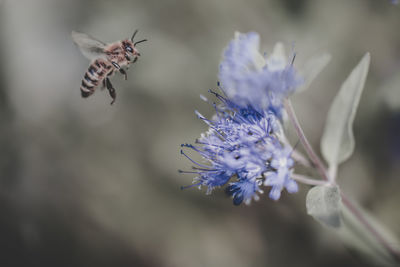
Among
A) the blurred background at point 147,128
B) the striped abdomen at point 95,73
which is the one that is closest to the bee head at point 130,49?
the striped abdomen at point 95,73

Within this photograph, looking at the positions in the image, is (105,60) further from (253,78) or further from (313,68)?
(313,68)

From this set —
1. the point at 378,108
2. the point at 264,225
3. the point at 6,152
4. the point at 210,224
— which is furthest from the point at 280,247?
the point at 6,152

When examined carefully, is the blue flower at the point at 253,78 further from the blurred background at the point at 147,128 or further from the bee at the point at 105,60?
the blurred background at the point at 147,128

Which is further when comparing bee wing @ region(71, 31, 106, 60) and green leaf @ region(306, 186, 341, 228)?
bee wing @ region(71, 31, 106, 60)

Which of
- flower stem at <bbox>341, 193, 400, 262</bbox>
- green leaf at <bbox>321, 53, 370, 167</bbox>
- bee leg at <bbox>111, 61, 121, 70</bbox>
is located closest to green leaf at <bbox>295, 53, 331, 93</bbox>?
green leaf at <bbox>321, 53, 370, 167</bbox>

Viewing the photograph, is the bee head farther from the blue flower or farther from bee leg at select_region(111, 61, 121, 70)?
the blue flower

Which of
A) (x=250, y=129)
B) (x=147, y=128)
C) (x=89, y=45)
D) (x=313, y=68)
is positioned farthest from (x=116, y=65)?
(x=147, y=128)
